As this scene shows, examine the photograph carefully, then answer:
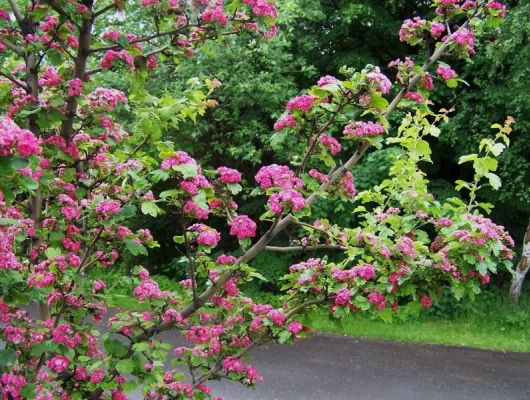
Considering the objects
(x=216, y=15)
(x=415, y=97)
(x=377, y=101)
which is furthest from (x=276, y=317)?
(x=216, y=15)

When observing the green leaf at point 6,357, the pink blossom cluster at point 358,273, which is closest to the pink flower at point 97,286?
the green leaf at point 6,357

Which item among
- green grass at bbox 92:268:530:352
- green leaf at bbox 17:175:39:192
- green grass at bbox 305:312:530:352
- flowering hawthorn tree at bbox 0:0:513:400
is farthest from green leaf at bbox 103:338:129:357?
green grass at bbox 305:312:530:352

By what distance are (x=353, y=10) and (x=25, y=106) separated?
756 cm

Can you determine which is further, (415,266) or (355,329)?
(355,329)

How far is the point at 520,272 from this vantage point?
349 inches

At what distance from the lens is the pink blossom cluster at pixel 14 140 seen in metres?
1.04

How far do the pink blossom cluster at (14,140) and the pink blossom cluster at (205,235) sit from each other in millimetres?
974

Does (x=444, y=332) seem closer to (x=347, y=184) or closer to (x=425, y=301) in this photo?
(x=425, y=301)

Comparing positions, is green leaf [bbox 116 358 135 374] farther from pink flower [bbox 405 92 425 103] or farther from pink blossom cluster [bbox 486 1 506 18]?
pink blossom cluster [bbox 486 1 506 18]

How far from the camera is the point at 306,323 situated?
2.35 metres

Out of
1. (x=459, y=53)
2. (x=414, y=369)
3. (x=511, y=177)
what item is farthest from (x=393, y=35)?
(x=459, y=53)

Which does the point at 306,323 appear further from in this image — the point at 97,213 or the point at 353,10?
the point at 353,10

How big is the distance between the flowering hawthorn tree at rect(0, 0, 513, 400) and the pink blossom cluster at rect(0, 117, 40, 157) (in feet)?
2.34

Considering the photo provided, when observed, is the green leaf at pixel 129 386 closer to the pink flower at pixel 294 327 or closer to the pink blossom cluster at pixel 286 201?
the pink flower at pixel 294 327
